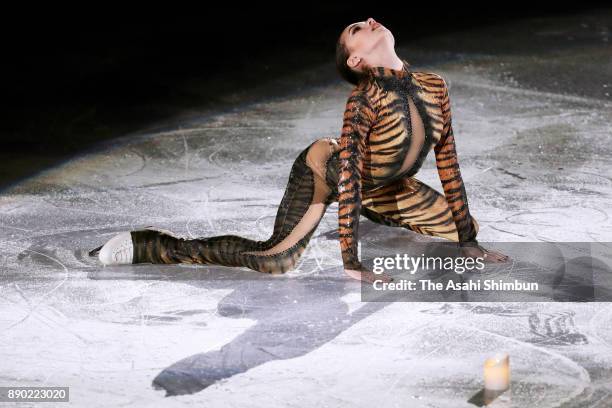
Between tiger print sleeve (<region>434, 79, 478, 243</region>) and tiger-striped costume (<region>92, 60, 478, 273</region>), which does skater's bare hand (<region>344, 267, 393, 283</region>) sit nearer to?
tiger-striped costume (<region>92, 60, 478, 273</region>)

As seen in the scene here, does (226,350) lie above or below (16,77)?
below

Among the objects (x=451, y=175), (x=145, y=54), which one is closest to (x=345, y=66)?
(x=451, y=175)

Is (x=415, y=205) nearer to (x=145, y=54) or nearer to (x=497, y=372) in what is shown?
(x=497, y=372)

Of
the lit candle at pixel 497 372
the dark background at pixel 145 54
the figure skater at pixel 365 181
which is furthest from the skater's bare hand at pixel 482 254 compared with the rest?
the dark background at pixel 145 54

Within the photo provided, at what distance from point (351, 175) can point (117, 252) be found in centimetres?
112

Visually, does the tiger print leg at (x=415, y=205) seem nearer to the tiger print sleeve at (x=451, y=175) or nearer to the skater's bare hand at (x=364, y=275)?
the tiger print sleeve at (x=451, y=175)

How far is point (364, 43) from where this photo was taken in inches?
178

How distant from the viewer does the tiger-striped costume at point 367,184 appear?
4500 mm

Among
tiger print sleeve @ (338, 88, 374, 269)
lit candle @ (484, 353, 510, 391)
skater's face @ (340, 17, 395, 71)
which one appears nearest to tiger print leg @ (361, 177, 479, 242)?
tiger print sleeve @ (338, 88, 374, 269)

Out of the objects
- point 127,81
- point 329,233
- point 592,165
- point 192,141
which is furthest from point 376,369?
point 127,81

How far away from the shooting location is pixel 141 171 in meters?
6.41

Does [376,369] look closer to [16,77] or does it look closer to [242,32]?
[16,77]

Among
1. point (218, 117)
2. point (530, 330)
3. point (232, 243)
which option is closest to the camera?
point (530, 330)

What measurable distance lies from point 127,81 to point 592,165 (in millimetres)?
3622
